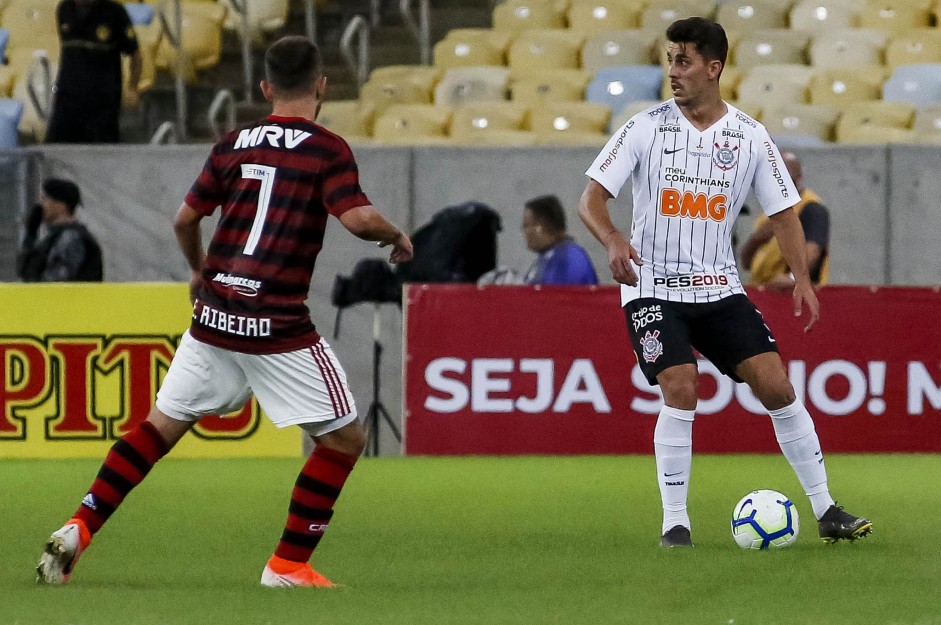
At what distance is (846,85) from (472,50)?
3.60 m

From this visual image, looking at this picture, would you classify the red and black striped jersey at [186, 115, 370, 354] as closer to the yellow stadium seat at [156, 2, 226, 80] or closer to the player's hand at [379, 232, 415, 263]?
the player's hand at [379, 232, 415, 263]

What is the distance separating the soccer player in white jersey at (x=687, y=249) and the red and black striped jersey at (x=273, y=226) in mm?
1535

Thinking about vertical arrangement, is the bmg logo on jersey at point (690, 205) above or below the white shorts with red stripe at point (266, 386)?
above

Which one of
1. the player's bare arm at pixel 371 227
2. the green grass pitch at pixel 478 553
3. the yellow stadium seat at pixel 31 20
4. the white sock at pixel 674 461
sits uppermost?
the yellow stadium seat at pixel 31 20

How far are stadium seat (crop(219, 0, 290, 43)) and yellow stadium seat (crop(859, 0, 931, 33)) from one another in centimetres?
560

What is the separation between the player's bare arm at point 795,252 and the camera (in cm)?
734

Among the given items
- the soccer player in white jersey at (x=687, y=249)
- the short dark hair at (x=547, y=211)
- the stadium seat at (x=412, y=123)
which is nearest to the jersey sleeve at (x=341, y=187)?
the soccer player in white jersey at (x=687, y=249)

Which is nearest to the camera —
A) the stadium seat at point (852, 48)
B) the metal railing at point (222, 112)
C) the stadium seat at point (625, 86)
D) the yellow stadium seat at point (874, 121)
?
the yellow stadium seat at point (874, 121)

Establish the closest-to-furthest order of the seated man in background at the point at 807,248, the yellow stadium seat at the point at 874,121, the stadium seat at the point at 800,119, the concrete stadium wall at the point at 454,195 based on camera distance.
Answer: the seated man in background at the point at 807,248
the concrete stadium wall at the point at 454,195
the yellow stadium seat at the point at 874,121
the stadium seat at the point at 800,119

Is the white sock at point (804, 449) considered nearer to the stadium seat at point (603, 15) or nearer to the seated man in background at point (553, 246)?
the seated man in background at point (553, 246)

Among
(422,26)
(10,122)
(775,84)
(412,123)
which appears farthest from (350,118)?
(775,84)

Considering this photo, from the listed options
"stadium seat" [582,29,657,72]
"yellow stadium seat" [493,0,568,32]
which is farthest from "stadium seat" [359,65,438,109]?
"stadium seat" [582,29,657,72]

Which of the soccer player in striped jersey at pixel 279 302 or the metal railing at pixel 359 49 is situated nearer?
the soccer player in striped jersey at pixel 279 302

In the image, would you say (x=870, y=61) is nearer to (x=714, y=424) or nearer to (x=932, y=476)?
(x=714, y=424)
